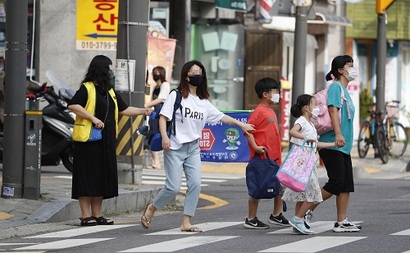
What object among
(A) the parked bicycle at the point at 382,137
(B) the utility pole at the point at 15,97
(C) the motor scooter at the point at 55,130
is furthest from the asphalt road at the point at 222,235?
(A) the parked bicycle at the point at 382,137

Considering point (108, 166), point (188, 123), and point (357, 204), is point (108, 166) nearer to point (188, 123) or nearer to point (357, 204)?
point (188, 123)

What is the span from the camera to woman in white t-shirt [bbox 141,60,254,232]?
12602 millimetres

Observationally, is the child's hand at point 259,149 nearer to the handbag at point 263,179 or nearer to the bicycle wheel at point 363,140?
the handbag at point 263,179

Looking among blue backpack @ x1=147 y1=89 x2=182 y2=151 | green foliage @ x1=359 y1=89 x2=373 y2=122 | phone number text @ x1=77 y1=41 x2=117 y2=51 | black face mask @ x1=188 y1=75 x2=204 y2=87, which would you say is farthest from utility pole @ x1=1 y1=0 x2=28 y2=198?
green foliage @ x1=359 y1=89 x2=373 y2=122

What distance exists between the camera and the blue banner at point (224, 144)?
54.5 ft

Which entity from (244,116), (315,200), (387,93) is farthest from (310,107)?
(387,93)

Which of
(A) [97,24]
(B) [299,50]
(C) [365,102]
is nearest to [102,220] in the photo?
(A) [97,24]

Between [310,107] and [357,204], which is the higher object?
[310,107]

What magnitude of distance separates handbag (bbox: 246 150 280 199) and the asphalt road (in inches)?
15.4

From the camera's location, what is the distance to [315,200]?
12469 millimetres

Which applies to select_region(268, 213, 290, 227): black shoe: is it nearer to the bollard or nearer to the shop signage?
the bollard

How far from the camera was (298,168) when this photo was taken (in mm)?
12367

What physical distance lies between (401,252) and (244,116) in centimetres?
563

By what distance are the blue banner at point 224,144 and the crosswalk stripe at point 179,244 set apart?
4.61 meters
